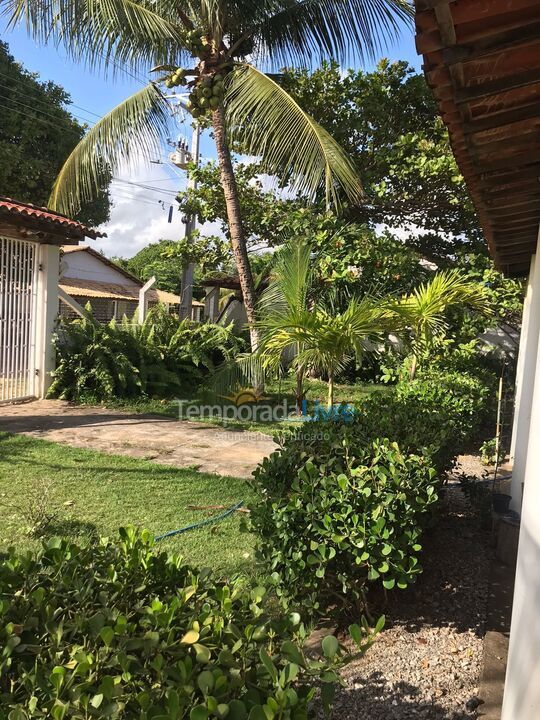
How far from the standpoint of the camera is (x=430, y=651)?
2.69m

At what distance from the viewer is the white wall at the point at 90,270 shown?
25.2 meters

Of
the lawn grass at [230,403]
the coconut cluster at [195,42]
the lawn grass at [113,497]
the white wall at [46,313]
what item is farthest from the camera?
the white wall at [46,313]

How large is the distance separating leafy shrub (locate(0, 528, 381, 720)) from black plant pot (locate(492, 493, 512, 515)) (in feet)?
10.8

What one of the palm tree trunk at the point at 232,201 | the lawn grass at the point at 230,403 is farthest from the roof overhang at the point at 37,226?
the lawn grass at the point at 230,403

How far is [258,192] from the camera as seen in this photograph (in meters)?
11.0

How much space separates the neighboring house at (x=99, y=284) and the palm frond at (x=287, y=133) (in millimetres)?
15363

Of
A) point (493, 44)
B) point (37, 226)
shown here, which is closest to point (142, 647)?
point (493, 44)

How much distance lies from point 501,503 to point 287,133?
20.8 feet

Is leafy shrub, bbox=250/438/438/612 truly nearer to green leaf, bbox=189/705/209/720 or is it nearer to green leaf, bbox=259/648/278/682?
green leaf, bbox=259/648/278/682

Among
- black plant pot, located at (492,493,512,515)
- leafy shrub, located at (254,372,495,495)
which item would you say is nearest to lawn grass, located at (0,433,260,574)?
leafy shrub, located at (254,372,495,495)

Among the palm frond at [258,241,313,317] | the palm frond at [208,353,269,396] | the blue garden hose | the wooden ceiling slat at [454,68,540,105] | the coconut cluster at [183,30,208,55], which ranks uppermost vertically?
the coconut cluster at [183,30,208,55]

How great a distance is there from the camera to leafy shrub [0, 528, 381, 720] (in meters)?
1.12

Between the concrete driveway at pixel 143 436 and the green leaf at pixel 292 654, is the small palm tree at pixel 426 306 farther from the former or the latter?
the green leaf at pixel 292 654

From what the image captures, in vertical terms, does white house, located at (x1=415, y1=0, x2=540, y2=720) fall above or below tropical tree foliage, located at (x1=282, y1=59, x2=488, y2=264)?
below
